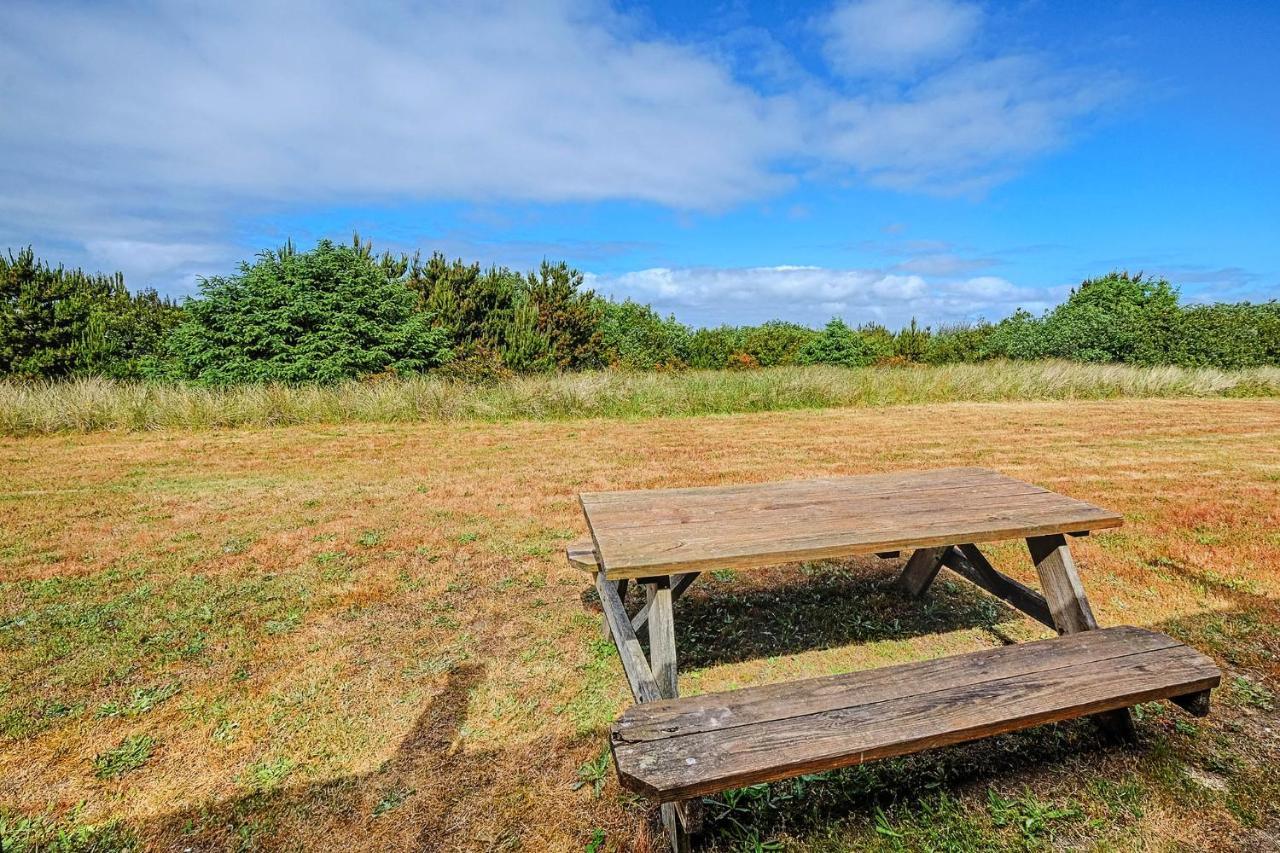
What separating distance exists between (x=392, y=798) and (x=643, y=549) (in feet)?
4.11

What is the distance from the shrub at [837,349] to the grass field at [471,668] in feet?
55.0

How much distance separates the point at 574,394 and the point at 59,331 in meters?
15.5

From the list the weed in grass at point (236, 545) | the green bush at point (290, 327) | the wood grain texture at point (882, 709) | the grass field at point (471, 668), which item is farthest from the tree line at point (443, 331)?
the wood grain texture at point (882, 709)

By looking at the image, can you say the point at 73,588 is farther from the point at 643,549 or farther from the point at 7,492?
the point at 643,549

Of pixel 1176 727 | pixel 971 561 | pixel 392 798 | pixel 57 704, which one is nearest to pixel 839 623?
pixel 971 561

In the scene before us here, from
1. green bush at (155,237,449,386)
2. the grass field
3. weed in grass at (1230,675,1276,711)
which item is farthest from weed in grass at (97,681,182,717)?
green bush at (155,237,449,386)

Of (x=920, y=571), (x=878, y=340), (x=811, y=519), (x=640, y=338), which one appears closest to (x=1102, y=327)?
(x=878, y=340)

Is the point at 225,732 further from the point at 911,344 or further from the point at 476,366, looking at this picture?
the point at 911,344

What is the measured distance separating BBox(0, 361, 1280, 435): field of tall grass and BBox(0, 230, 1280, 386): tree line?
180 centimetres

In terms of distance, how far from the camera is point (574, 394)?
1235 cm

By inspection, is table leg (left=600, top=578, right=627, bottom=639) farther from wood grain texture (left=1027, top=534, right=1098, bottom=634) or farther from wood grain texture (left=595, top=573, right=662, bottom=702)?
wood grain texture (left=1027, top=534, right=1098, bottom=634)

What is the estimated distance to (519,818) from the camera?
2.06 metres

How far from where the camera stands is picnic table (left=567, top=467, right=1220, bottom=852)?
164 centimetres

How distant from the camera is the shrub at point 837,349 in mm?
23141
